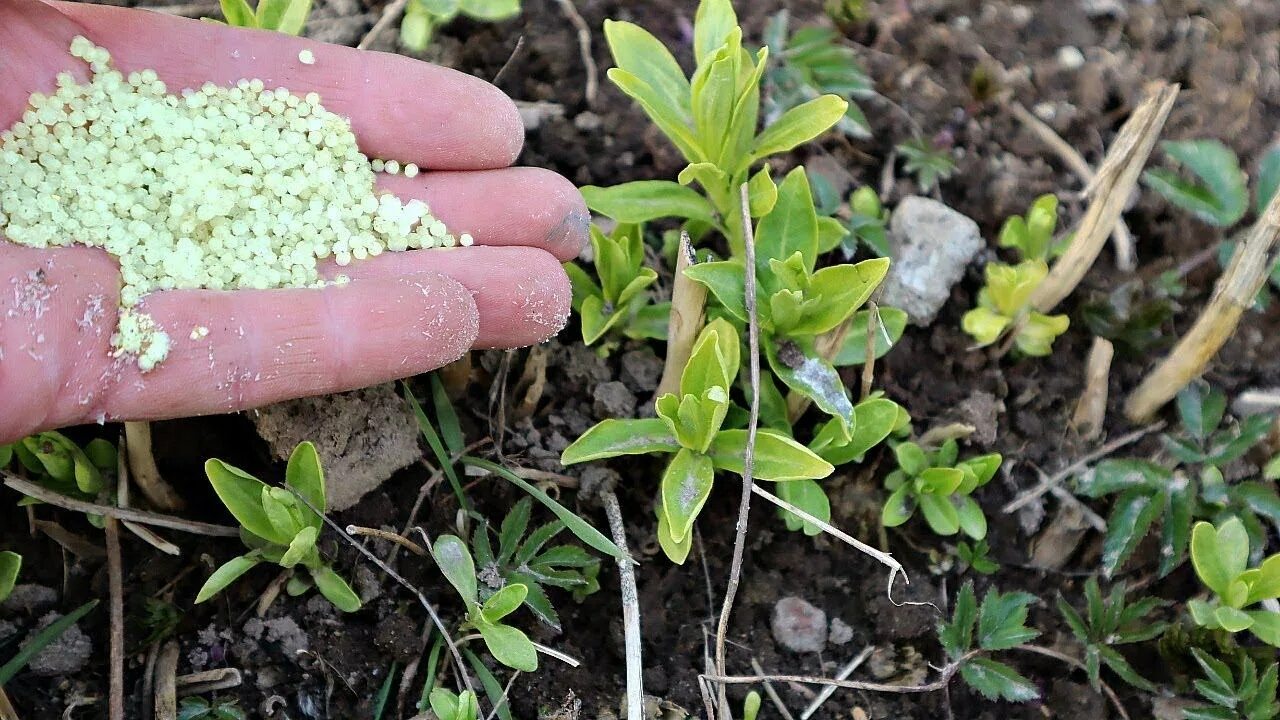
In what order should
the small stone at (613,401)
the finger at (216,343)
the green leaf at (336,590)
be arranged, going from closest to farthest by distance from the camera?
the finger at (216,343), the green leaf at (336,590), the small stone at (613,401)

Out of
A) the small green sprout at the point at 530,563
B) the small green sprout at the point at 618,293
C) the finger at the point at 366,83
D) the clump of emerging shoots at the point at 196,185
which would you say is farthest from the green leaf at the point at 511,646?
the finger at the point at 366,83

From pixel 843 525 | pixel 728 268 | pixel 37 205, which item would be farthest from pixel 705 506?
pixel 37 205

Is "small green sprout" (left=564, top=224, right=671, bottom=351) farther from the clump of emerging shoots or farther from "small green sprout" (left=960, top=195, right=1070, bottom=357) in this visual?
"small green sprout" (left=960, top=195, right=1070, bottom=357)

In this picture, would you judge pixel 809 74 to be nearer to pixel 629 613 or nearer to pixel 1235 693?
pixel 629 613

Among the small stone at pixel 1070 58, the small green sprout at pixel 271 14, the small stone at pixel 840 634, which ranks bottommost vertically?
the small stone at pixel 840 634

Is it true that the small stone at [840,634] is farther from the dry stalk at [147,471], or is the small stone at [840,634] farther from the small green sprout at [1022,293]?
the dry stalk at [147,471]

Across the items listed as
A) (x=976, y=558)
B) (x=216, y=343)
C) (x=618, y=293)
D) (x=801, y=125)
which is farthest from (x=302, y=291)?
(x=976, y=558)
